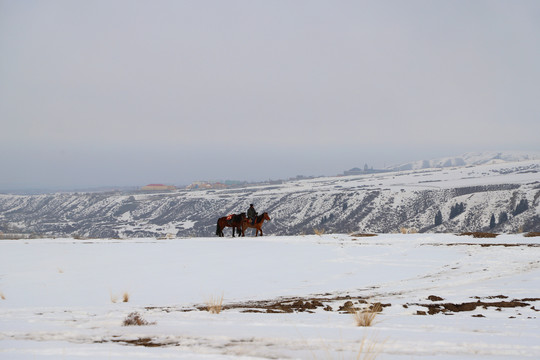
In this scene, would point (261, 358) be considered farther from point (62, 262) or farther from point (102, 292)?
point (62, 262)

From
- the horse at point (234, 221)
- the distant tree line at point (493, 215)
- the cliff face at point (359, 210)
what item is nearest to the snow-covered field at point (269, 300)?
the horse at point (234, 221)

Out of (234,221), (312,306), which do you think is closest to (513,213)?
(234,221)

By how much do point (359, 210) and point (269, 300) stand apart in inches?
4989

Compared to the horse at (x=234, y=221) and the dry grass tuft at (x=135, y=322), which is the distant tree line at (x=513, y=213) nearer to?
the horse at (x=234, y=221)

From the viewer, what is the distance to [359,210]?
13325cm

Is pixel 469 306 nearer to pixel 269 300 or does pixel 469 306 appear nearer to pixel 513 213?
pixel 269 300

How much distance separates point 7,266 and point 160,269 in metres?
4.99

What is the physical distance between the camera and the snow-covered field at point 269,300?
428cm

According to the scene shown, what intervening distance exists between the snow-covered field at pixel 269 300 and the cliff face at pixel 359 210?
64.4 m

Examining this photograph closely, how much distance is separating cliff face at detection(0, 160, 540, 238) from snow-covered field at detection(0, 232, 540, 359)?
64431 mm

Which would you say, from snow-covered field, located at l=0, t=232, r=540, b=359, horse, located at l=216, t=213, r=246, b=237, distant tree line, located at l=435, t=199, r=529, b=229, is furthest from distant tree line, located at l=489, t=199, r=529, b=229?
snow-covered field, located at l=0, t=232, r=540, b=359

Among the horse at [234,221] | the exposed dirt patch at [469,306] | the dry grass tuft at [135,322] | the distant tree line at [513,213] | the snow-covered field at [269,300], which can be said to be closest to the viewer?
the snow-covered field at [269,300]

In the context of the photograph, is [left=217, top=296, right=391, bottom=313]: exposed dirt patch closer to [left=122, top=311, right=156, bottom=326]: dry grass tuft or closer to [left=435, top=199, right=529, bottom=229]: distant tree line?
[left=122, top=311, right=156, bottom=326]: dry grass tuft

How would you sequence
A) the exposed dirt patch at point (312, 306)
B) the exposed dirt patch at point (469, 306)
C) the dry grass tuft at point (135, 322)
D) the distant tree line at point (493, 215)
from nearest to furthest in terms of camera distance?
1. the dry grass tuft at point (135, 322)
2. the exposed dirt patch at point (469, 306)
3. the exposed dirt patch at point (312, 306)
4. the distant tree line at point (493, 215)
